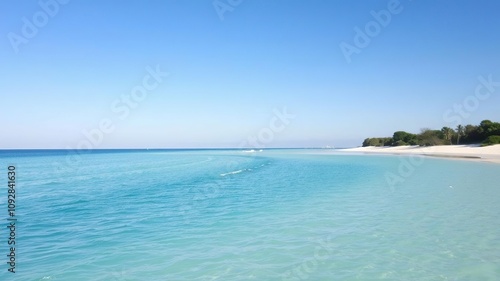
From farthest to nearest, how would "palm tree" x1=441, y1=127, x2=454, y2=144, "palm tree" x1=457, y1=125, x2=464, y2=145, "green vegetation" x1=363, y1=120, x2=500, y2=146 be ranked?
1. "palm tree" x1=441, y1=127, x2=454, y2=144
2. "palm tree" x1=457, y1=125, x2=464, y2=145
3. "green vegetation" x1=363, y1=120, x2=500, y2=146

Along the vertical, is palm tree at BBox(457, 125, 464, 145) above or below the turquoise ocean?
above

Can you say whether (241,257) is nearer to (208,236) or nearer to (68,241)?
(208,236)

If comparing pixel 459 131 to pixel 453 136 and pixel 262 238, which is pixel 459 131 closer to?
pixel 453 136

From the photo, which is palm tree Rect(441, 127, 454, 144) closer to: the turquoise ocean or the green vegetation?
the green vegetation

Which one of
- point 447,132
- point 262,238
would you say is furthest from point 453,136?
point 262,238

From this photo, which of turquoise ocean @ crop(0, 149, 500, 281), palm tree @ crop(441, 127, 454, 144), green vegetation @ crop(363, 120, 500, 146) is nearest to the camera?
turquoise ocean @ crop(0, 149, 500, 281)

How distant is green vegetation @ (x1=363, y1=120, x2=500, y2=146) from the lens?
76.2 m

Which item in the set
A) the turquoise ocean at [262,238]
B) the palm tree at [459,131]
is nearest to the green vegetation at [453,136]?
the palm tree at [459,131]

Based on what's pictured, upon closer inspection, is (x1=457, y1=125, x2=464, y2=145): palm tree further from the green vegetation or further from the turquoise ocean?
the turquoise ocean

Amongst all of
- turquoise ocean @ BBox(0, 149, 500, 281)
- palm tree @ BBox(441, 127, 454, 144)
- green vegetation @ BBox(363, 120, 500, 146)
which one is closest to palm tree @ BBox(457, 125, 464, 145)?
green vegetation @ BBox(363, 120, 500, 146)

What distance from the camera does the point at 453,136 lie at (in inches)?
3962

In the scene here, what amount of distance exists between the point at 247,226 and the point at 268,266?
4.03 metres

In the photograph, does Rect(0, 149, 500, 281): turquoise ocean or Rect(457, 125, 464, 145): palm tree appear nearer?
Rect(0, 149, 500, 281): turquoise ocean

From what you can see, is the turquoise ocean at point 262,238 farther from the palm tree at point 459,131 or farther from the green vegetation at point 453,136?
the palm tree at point 459,131
